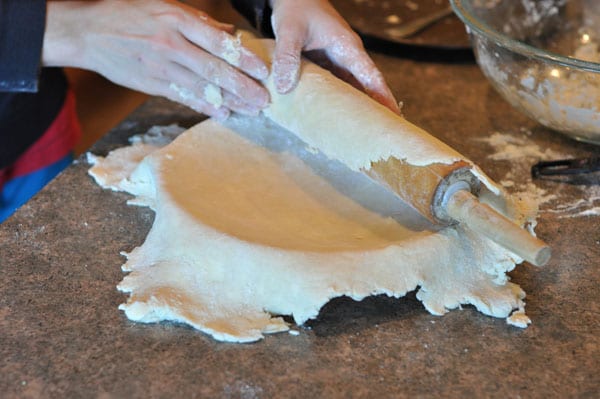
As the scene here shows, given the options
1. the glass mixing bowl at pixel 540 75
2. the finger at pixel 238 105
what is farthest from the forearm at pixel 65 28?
the glass mixing bowl at pixel 540 75

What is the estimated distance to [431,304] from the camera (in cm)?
104

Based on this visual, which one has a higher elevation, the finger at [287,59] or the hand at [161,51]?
the finger at [287,59]

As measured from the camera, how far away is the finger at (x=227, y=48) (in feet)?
4.17

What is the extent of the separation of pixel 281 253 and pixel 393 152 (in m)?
0.23

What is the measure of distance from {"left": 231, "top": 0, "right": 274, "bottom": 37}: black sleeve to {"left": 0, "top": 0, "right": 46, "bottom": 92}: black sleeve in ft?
1.32

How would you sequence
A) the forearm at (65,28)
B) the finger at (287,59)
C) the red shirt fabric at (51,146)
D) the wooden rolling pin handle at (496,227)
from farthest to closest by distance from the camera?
the red shirt fabric at (51,146) < the forearm at (65,28) < the finger at (287,59) < the wooden rolling pin handle at (496,227)

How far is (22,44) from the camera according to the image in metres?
1.35

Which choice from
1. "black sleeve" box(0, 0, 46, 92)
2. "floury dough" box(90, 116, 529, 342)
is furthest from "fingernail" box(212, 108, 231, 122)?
"black sleeve" box(0, 0, 46, 92)

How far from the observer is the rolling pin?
3.22 feet

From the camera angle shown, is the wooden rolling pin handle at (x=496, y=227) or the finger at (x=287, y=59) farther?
the finger at (x=287, y=59)

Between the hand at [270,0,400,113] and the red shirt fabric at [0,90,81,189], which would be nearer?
the hand at [270,0,400,113]

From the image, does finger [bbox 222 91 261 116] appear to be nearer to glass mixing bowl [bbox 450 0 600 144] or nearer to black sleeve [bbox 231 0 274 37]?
black sleeve [bbox 231 0 274 37]

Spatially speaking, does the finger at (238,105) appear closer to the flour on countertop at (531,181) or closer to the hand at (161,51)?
the hand at (161,51)

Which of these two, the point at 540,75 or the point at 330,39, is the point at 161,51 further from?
the point at 540,75
